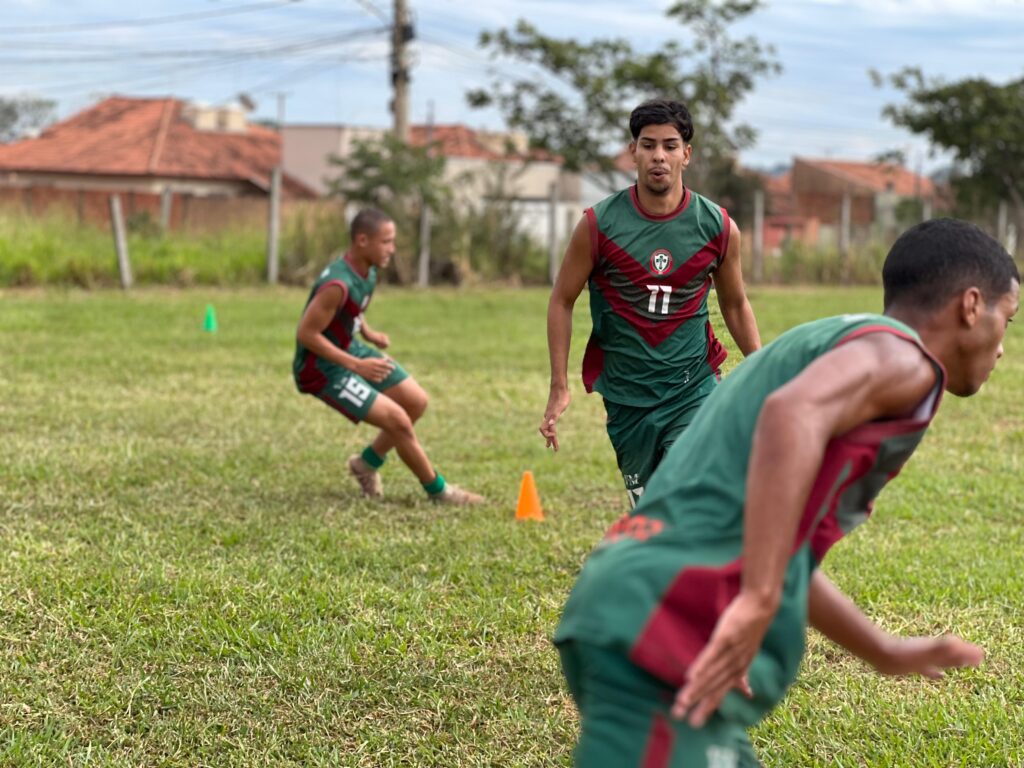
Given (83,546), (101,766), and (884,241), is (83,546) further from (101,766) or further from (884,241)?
(884,241)

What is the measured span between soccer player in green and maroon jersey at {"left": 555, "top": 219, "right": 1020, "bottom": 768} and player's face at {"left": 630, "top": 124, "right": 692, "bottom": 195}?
2547 mm

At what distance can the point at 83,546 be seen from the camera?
20.3ft

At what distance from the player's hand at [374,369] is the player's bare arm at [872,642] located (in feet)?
16.5

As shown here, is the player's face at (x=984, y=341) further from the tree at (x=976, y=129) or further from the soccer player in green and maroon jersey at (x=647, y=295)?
the tree at (x=976, y=129)

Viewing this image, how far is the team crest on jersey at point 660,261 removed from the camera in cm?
502

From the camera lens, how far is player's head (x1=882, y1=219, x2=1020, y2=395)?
2.34 meters

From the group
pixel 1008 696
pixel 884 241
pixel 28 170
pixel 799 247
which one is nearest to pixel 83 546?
pixel 1008 696

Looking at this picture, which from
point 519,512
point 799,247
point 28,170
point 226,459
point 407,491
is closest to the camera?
point 519,512

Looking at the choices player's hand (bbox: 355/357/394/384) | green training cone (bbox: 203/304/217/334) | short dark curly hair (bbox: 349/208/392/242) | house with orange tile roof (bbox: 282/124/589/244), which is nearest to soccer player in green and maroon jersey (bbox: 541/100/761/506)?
player's hand (bbox: 355/357/394/384)

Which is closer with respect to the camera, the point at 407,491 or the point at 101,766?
the point at 101,766

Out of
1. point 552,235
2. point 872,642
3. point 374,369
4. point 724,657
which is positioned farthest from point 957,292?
point 552,235

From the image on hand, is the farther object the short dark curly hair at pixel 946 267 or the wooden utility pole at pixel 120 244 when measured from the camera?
the wooden utility pole at pixel 120 244

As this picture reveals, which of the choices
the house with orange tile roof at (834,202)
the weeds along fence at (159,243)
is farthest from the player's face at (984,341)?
the house with orange tile roof at (834,202)

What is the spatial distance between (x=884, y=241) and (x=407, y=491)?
26.2 meters
